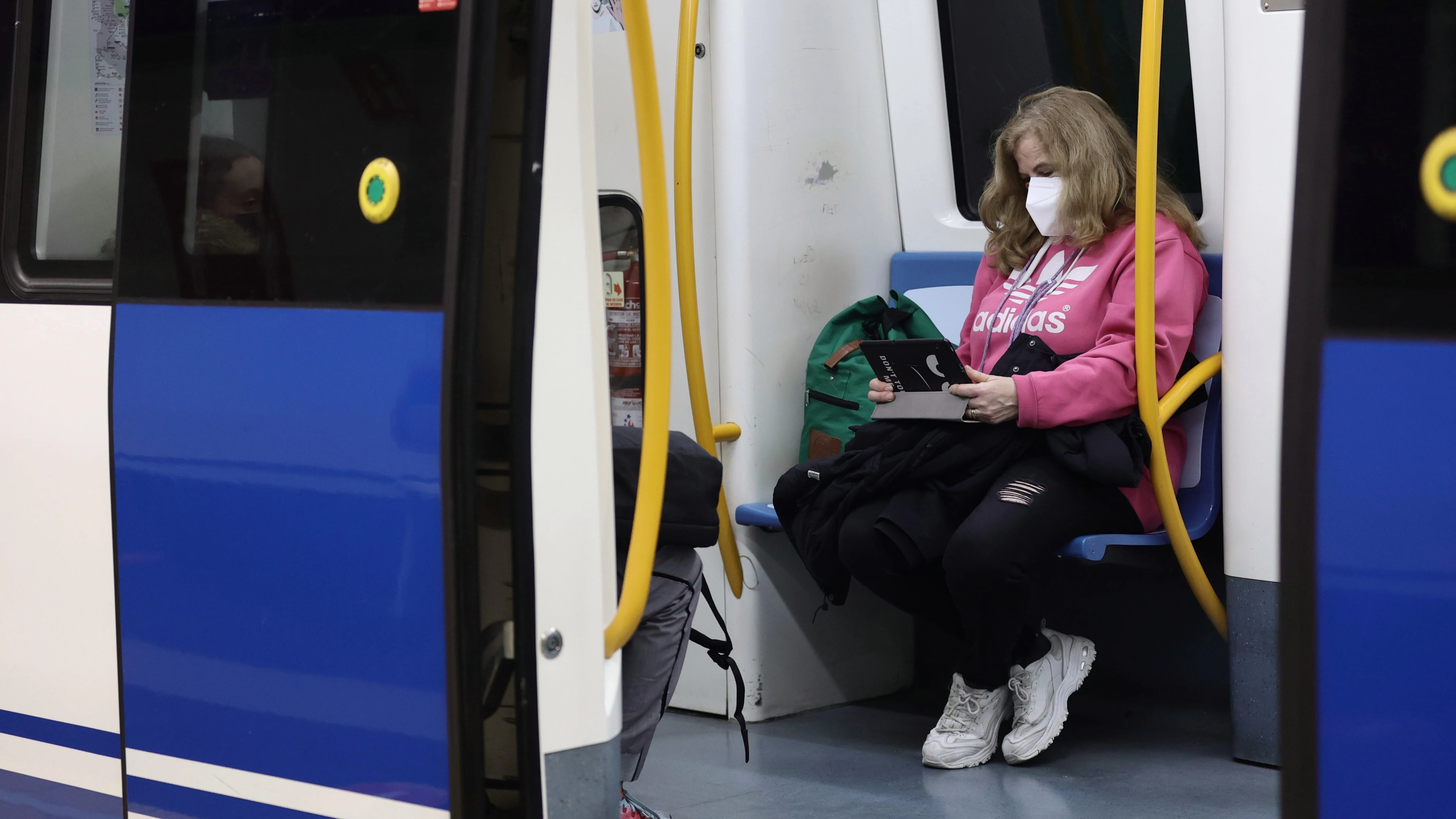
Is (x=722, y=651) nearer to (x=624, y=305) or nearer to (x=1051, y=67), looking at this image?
(x=624, y=305)

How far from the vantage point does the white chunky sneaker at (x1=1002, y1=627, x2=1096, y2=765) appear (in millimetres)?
3094

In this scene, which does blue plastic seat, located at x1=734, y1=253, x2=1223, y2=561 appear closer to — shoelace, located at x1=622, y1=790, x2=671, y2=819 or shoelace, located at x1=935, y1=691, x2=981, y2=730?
shoelace, located at x1=935, y1=691, x2=981, y2=730

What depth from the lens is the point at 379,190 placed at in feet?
5.57

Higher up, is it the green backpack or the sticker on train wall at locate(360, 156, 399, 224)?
the sticker on train wall at locate(360, 156, 399, 224)

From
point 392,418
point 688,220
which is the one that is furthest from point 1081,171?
point 392,418

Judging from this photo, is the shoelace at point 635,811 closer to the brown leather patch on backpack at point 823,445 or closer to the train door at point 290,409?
the train door at point 290,409

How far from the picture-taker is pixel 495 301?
1645mm

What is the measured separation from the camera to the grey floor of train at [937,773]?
2775 millimetres

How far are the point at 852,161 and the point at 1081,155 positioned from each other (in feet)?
2.42

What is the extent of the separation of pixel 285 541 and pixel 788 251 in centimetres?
200

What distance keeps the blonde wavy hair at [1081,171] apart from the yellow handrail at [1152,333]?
11 cm

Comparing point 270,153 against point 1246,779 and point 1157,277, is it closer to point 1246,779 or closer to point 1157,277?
point 1157,277

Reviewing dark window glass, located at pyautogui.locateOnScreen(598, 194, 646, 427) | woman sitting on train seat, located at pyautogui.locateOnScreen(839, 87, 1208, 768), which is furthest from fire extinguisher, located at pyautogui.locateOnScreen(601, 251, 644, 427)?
woman sitting on train seat, located at pyautogui.locateOnScreen(839, 87, 1208, 768)

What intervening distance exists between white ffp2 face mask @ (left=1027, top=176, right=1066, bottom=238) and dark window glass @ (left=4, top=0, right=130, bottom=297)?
6.49 feet
